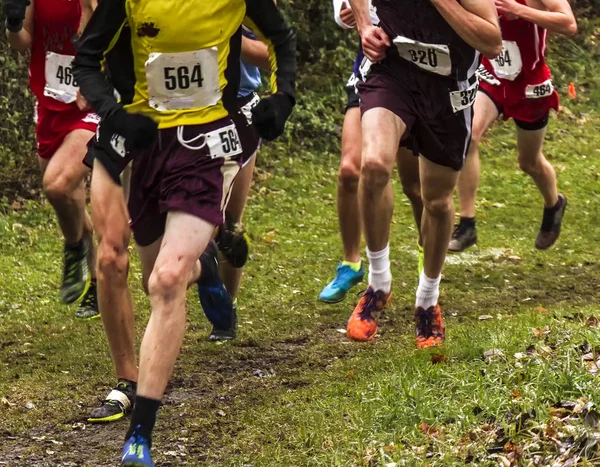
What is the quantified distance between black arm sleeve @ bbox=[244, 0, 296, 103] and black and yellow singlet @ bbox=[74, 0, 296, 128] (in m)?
0.02

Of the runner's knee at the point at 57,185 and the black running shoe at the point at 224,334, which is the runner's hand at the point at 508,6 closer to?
the black running shoe at the point at 224,334

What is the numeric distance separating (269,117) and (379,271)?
181 cm

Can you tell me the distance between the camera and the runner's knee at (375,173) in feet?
19.9

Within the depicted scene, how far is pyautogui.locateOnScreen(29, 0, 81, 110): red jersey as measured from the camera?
702 centimetres

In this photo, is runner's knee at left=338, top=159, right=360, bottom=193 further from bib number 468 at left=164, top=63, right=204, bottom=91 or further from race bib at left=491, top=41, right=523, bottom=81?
bib number 468 at left=164, top=63, right=204, bottom=91

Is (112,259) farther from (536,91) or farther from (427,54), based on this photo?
(536,91)

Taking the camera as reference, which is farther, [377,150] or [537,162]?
[537,162]

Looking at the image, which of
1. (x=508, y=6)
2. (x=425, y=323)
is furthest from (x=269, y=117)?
(x=508, y=6)

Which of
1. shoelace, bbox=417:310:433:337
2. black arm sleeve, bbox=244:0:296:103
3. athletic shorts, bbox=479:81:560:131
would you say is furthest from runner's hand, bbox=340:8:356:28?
athletic shorts, bbox=479:81:560:131

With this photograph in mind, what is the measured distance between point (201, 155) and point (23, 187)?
6782mm

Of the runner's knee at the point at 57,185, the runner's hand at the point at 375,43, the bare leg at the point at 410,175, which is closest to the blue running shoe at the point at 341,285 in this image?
the bare leg at the point at 410,175

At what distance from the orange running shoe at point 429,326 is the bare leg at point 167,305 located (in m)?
2.04

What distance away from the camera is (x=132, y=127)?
4938mm

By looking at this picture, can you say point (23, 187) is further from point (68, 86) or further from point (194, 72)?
point (194, 72)
